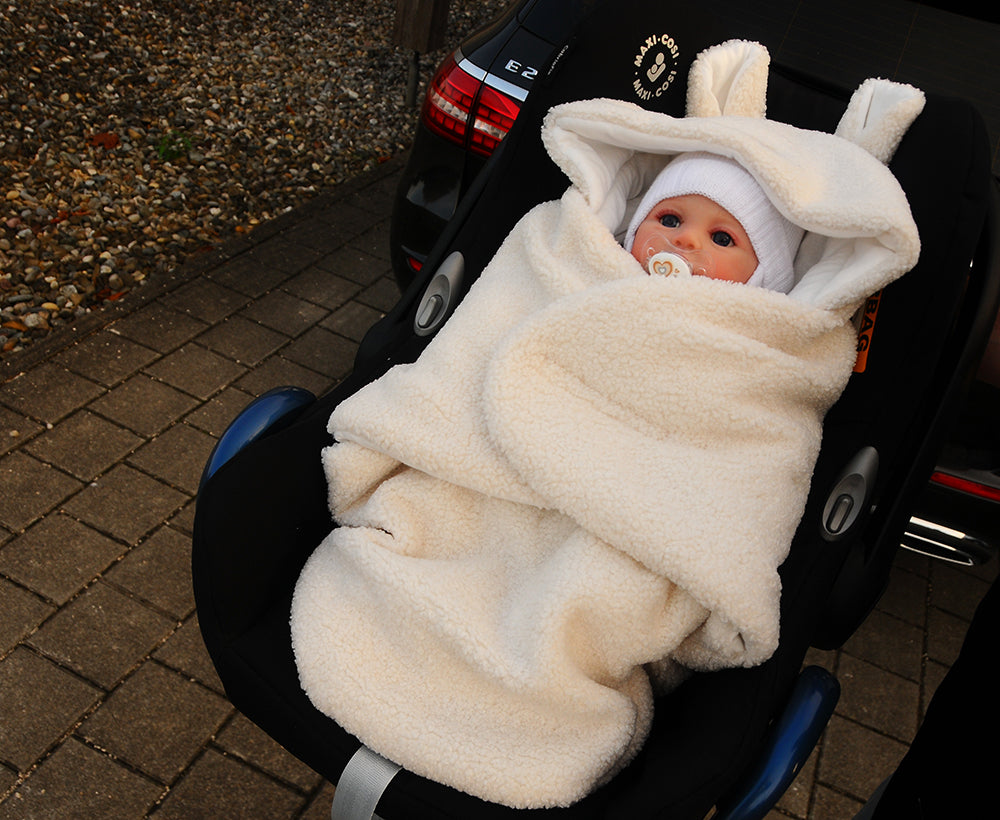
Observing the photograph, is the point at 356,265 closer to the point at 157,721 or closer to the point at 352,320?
the point at 352,320

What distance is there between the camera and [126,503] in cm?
268

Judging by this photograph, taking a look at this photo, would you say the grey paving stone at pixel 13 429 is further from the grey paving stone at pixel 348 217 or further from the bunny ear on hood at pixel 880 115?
the bunny ear on hood at pixel 880 115

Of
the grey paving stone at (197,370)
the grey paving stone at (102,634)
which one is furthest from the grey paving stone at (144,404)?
the grey paving stone at (102,634)

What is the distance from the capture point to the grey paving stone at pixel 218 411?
2975 millimetres

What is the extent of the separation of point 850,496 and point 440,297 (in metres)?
0.93

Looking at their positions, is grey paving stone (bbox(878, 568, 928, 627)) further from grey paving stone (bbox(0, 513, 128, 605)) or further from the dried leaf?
the dried leaf

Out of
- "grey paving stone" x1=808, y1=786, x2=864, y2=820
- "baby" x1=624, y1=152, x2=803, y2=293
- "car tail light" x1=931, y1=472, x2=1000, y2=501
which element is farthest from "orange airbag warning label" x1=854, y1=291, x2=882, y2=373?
"grey paving stone" x1=808, y1=786, x2=864, y2=820

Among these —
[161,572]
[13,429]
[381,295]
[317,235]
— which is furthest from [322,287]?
[161,572]

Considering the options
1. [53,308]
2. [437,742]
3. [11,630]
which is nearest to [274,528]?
[437,742]

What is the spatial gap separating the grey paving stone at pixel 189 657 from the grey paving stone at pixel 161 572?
62 millimetres

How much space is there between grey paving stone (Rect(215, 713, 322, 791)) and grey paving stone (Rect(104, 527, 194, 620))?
0.36 meters

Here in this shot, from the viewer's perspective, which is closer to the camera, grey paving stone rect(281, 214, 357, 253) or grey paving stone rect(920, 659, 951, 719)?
grey paving stone rect(920, 659, 951, 719)

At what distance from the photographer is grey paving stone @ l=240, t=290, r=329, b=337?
3.48 metres

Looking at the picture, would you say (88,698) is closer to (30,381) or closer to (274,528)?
(274,528)
